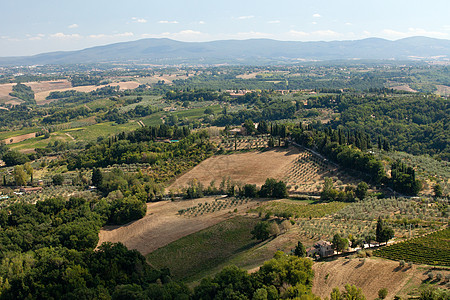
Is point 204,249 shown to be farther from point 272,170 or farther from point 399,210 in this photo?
point 272,170

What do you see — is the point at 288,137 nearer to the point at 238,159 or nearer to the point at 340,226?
the point at 238,159

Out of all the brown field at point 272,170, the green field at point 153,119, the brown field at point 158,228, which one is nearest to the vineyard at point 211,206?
the brown field at point 158,228

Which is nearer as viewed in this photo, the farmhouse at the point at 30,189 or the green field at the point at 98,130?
the farmhouse at the point at 30,189

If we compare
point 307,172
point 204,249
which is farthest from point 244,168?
point 204,249

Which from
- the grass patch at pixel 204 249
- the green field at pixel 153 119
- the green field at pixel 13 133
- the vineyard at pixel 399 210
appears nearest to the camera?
the grass patch at pixel 204 249

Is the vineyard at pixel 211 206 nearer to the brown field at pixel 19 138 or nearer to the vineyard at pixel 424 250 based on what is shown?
the vineyard at pixel 424 250

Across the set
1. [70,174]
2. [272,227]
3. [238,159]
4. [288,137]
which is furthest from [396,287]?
[70,174]
